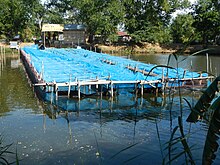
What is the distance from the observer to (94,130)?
9133 mm

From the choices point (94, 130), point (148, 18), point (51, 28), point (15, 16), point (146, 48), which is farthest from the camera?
point (146, 48)

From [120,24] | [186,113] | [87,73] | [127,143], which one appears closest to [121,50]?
[120,24]

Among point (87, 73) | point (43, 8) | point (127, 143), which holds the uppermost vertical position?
point (43, 8)

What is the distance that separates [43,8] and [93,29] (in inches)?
450

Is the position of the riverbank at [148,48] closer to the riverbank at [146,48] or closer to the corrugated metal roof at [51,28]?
the riverbank at [146,48]

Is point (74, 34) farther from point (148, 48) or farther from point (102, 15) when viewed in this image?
point (148, 48)

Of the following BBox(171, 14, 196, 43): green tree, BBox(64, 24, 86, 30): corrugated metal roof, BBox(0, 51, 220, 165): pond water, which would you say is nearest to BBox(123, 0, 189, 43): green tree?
BBox(171, 14, 196, 43): green tree

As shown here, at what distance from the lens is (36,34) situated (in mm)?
50031

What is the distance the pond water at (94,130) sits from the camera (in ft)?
23.8

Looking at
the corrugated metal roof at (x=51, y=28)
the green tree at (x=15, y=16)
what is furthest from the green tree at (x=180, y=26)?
the green tree at (x=15, y=16)

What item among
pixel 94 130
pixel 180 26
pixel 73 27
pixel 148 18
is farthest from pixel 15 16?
pixel 94 130

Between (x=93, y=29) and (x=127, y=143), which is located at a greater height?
(x=93, y=29)

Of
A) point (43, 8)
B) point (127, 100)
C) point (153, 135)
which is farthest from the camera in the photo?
point (43, 8)

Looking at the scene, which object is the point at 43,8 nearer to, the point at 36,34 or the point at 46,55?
the point at 36,34
